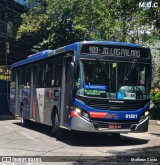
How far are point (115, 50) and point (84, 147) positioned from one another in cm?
320

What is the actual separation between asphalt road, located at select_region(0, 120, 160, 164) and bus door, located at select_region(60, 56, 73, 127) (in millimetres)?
849

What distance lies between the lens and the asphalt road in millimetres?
9578

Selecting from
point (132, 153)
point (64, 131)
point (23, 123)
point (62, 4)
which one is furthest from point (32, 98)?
point (62, 4)

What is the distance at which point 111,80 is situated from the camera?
469 inches

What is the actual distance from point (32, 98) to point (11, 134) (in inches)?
97.2

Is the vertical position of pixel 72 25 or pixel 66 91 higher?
pixel 72 25

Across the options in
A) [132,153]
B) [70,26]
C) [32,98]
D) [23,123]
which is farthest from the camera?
[70,26]

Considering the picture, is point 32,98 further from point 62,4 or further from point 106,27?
point 62,4

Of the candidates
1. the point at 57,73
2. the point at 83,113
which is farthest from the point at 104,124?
the point at 57,73

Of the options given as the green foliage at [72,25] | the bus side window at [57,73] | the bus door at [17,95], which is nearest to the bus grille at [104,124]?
the bus side window at [57,73]

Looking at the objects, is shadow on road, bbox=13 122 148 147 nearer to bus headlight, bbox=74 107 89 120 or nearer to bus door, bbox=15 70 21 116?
bus headlight, bbox=74 107 89 120

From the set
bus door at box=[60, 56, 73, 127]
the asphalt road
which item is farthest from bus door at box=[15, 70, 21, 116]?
bus door at box=[60, 56, 73, 127]

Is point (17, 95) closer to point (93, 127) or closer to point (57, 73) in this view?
point (57, 73)

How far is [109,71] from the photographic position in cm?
1196
